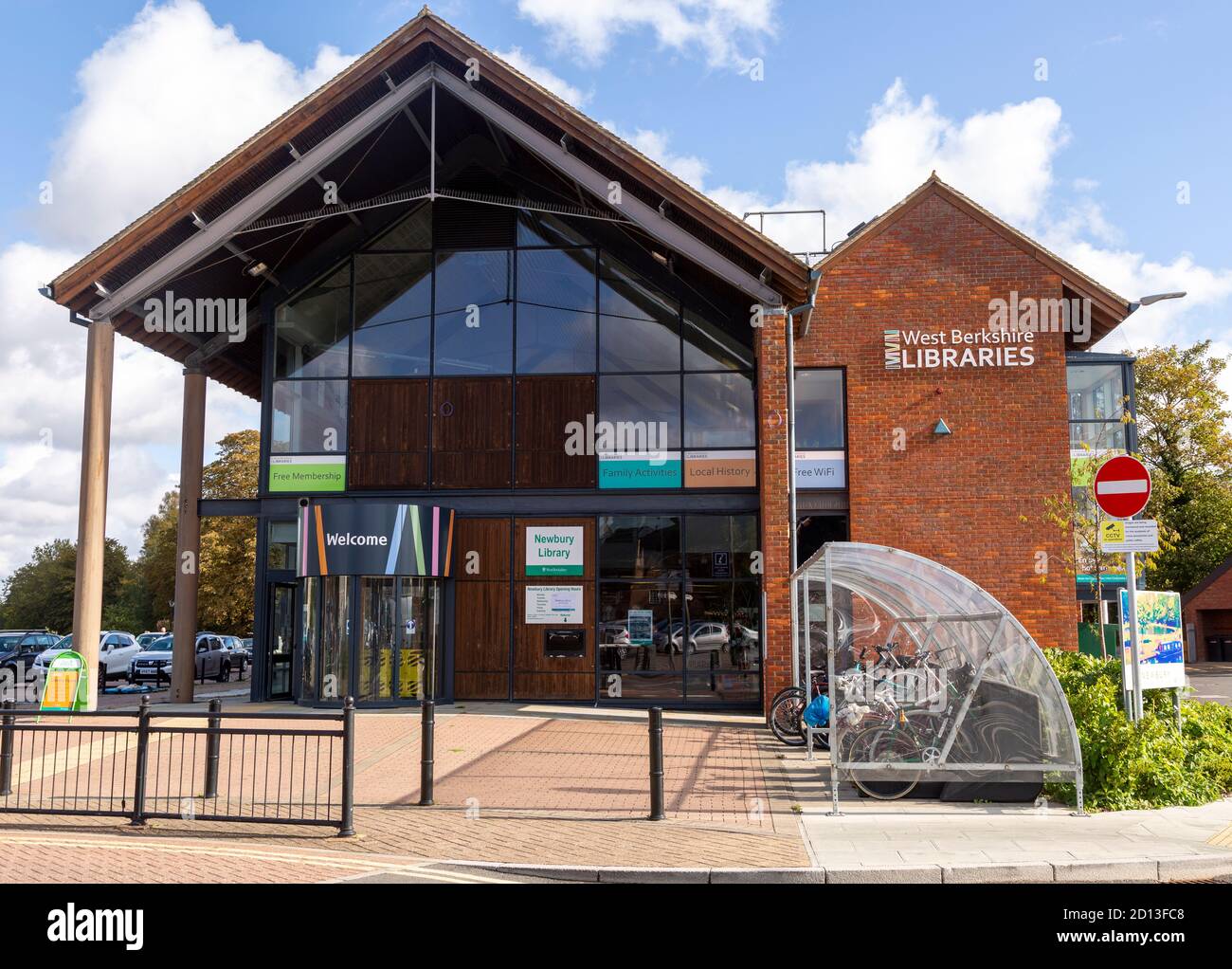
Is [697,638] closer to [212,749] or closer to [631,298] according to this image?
Result: [631,298]

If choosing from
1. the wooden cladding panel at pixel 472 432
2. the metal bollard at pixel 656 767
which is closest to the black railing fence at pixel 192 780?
the metal bollard at pixel 656 767

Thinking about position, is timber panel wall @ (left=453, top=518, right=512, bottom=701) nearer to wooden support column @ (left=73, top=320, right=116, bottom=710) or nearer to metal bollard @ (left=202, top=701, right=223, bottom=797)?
wooden support column @ (left=73, top=320, right=116, bottom=710)

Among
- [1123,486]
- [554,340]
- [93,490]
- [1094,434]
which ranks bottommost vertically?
[1123,486]

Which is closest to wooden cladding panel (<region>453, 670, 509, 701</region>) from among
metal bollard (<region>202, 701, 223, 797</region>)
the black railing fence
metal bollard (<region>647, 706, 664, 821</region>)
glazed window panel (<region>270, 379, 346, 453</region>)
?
glazed window panel (<region>270, 379, 346, 453</region>)

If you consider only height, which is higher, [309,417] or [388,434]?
[309,417]

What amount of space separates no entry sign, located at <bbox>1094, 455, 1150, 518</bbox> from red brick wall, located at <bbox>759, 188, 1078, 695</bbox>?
7504 mm

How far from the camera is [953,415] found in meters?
18.0

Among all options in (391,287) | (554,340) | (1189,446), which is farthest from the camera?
(1189,446)

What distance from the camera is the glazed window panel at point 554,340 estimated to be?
18078 mm

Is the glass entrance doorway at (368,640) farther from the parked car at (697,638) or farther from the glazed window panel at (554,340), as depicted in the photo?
the glazed window panel at (554,340)

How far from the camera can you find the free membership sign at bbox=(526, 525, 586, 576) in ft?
57.9

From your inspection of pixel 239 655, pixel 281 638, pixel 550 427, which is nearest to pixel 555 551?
pixel 550 427

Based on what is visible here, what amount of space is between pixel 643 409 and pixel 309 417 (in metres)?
6.13

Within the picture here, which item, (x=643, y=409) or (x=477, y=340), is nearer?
(x=643, y=409)
